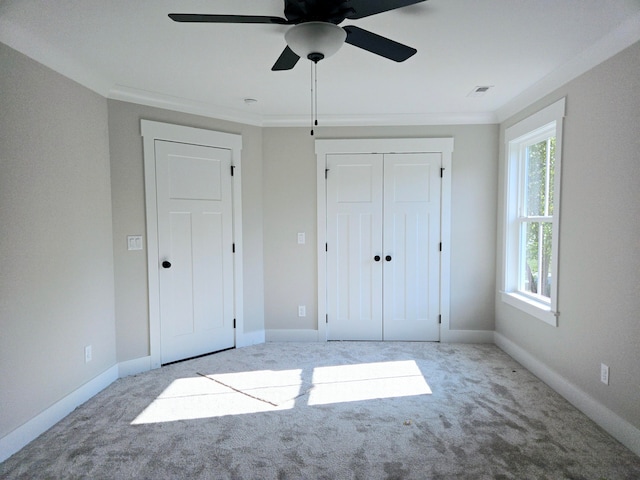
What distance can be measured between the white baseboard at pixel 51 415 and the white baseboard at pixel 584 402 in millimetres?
3530

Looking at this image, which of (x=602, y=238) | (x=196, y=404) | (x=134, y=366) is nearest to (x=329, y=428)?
(x=196, y=404)

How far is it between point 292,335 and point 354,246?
1206mm

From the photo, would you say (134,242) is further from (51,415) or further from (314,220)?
(314,220)

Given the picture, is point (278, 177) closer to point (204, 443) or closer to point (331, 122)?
point (331, 122)

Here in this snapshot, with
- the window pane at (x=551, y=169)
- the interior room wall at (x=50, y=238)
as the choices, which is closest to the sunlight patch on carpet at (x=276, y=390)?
the interior room wall at (x=50, y=238)

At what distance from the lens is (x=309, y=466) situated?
6.38 ft

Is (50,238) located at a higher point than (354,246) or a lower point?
higher

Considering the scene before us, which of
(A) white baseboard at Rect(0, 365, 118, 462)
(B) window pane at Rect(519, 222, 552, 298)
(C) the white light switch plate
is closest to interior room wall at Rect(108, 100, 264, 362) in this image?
(C) the white light switch plate

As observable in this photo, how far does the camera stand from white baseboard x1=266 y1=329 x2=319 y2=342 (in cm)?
398

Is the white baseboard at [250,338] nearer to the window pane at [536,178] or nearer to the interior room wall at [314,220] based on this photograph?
the interior room wall at [314,220]

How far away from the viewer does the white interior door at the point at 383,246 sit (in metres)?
3.88

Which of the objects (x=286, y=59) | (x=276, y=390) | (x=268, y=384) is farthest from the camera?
(x=268, y=384)

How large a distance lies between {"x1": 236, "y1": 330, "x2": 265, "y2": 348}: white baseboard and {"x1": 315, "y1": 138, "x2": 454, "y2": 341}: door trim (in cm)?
64

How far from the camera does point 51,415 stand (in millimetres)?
2348
